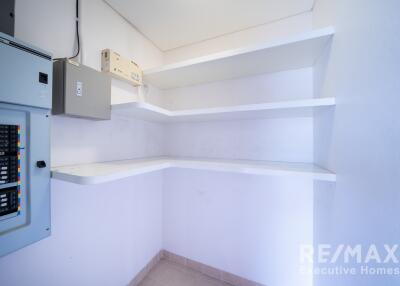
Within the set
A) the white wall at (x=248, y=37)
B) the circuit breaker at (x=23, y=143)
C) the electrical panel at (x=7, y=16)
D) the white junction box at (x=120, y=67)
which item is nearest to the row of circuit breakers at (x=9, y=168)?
the circuit breaker at (x=23, y=143)

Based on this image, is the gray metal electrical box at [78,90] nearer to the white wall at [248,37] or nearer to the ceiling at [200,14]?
the ceiling at [200,14]

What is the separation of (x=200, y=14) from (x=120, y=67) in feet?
2.48

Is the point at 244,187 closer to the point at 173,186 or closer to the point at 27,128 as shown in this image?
the point at 173,186

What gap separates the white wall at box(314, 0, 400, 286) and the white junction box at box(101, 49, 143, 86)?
1334mm

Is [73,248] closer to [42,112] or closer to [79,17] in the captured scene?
[42,112]

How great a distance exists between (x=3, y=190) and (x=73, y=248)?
0.59m

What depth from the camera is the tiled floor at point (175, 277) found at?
1.45 m

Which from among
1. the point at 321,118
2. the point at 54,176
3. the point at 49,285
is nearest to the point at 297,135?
the point at 321,118

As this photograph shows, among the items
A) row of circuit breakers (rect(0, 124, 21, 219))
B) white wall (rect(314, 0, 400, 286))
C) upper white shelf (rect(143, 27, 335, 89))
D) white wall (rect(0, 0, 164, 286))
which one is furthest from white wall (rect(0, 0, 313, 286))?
white wall (rect(314, 0, 400, 286))

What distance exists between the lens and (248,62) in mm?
1184

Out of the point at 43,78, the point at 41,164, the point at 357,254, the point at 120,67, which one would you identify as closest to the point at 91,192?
the point at 41,164

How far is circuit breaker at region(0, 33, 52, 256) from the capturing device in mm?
621

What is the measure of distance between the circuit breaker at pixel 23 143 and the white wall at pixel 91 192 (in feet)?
0.54

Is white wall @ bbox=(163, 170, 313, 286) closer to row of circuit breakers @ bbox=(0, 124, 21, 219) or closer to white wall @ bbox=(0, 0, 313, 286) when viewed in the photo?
white wall @ bbox=(0, 0, 313, 286)
